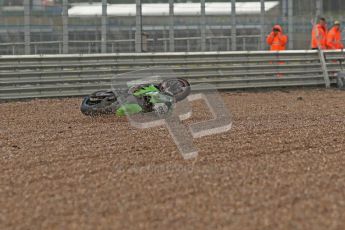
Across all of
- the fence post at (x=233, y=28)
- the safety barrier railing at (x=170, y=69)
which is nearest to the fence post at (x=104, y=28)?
the safety barrier railing at (x=170, y=69)

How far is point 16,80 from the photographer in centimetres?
1328

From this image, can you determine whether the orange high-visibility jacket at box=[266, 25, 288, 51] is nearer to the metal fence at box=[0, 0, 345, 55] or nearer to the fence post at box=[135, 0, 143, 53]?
the metal fence at box=[0, 0, 345, 55]

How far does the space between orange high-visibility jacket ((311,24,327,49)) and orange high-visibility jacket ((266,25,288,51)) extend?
2.69 feet

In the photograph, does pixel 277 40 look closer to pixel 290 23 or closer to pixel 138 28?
pixel 290 23

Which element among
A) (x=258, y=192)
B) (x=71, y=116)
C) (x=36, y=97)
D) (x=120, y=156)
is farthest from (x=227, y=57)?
(x=258, y=192)

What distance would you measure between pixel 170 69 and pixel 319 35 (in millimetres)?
4964

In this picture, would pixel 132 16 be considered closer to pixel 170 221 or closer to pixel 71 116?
pixel 71 116

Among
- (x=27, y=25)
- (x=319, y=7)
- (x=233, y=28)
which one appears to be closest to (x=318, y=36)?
(x=319, y=7)

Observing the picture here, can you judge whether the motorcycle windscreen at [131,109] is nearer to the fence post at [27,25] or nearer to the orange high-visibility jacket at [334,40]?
the fence post at [27,25]

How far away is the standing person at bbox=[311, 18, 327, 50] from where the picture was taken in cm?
1707

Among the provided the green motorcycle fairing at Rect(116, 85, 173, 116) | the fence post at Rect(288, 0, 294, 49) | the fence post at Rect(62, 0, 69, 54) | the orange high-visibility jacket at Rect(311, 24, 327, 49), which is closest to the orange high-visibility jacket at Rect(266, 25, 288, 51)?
the fence post at Rect(288, 0, 294, 49)

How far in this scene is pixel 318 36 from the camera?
17109 millimetres

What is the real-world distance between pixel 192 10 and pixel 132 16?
186 cm

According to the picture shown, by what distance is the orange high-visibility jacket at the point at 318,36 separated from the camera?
1706 cm
